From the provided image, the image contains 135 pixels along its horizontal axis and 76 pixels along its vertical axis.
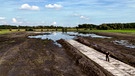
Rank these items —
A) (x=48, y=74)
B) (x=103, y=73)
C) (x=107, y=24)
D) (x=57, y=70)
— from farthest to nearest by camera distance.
A: (x=107, y=24) → (x=57, y=70) → (x=48, y=74) → (x=103, y=73)

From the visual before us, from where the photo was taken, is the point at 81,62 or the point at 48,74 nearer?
the point at 48,74

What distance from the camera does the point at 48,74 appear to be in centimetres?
2684

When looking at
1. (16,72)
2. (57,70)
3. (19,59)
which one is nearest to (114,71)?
(57,70)

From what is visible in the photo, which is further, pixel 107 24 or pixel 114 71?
pixel 107 24

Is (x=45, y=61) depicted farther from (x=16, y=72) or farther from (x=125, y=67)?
(x=125, y=67)

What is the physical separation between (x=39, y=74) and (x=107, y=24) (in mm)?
148019

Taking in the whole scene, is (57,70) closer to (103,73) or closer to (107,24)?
(103,73)

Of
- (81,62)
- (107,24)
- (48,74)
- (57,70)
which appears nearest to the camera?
(48,74)

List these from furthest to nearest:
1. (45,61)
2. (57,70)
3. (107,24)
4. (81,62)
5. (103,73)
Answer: (107,24), (45,61), (81,62), (57,70), (103,73)

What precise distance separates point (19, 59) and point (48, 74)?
1136 centimetres

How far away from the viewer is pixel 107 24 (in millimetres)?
171250

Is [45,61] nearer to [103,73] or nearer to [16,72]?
[16,72]

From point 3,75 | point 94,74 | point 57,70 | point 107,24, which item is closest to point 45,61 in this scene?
point 57,70

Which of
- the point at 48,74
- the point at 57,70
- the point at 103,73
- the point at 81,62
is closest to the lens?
the point at 103,73
